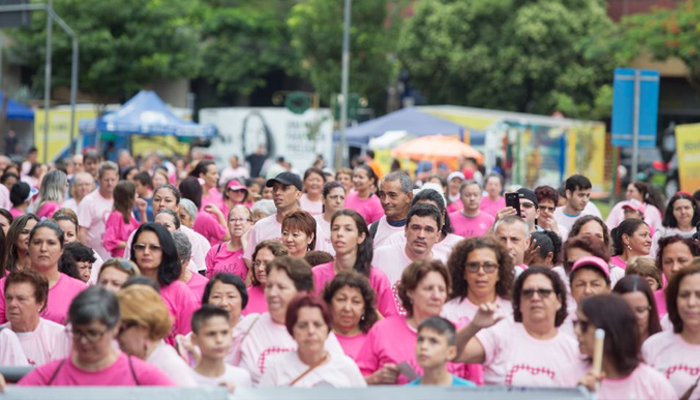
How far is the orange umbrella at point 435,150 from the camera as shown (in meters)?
26.8

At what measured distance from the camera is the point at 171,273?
7863mm

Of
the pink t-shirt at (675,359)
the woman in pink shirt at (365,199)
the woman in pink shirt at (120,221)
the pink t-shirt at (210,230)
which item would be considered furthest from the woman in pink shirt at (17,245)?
the pink t-shirt at (675,359)

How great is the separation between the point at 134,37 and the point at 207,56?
8076 mm

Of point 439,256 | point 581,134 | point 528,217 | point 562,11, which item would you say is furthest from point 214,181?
point 562,11

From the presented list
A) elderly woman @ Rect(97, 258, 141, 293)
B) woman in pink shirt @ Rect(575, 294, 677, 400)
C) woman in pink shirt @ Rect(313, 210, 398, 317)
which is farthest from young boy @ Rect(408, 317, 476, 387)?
elderly woman @ Rect(97, 258, 141, 293)

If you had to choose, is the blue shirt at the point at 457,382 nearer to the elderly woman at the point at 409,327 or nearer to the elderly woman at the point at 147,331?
the elderly woman at the point at 409,327

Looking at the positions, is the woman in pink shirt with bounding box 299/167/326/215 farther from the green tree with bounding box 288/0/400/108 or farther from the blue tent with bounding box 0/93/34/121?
the green tree with bounding box 288/0/400/108

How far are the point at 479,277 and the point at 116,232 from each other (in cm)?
584

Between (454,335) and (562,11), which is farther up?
(562,11)

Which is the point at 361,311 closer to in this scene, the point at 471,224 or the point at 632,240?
the point at 632,240

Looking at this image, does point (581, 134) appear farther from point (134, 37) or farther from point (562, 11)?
point (134, 37)

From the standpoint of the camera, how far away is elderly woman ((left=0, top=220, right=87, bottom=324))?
7.84 m

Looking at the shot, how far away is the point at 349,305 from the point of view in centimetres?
688

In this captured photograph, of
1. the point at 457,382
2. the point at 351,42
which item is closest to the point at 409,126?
the point at 351,42
